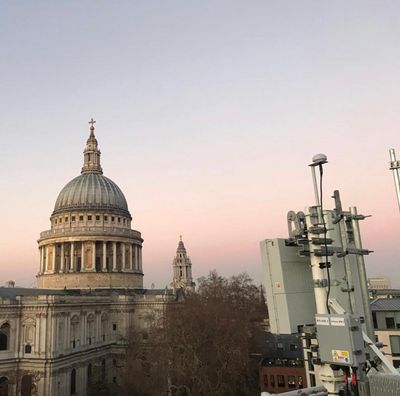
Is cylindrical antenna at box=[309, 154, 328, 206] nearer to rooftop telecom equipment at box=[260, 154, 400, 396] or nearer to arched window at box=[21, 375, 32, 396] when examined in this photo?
rooftop telecom equipment at box=[260, 154, 400, 396]

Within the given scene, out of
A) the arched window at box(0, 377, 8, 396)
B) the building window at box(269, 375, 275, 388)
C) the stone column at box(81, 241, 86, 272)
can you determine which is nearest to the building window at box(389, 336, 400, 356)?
the building window at box(269, 375, 275, 388)

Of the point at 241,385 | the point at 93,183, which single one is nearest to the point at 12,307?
the point at 241,385

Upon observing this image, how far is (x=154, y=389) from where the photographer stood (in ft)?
174

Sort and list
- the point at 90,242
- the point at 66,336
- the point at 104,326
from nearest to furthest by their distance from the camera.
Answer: the point at 66,336 → the point at 104,326 → the point at 90,242

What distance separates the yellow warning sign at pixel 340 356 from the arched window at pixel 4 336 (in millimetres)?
60633

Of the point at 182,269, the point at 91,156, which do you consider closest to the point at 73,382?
the point at 91,156

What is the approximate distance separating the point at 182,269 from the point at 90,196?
233 ft

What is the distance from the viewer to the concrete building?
58.5 meters

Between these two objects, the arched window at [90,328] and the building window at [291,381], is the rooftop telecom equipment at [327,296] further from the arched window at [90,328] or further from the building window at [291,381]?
the arched window at [90,328]

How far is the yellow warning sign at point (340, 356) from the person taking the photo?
726 cm

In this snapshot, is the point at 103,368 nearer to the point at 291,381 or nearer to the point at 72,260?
the point at 72,260

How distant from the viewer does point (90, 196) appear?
97438 millimetres

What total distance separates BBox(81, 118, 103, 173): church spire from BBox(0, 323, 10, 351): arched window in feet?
171

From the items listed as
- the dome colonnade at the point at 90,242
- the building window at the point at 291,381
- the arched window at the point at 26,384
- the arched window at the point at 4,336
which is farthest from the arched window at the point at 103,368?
Answer: the building window at the point at 291,381
